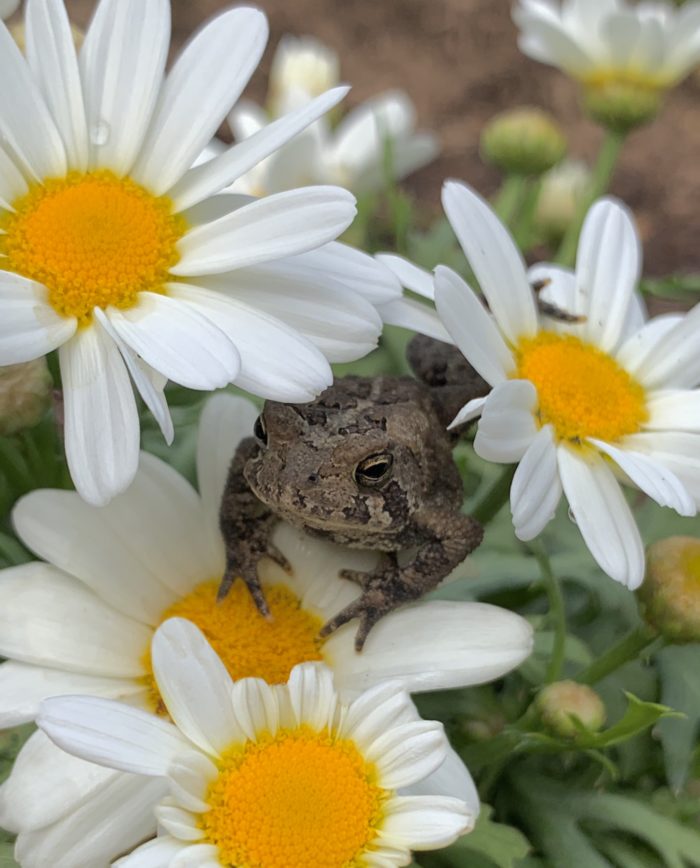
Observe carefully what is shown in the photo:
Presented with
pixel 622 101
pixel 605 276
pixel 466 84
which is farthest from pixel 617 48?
pixel 466 84

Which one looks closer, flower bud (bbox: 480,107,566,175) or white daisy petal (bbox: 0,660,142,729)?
white daisy petal (bbox: 0,660,142,729)

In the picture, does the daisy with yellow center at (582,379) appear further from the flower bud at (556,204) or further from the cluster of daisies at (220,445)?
the flower bud at (556,204)

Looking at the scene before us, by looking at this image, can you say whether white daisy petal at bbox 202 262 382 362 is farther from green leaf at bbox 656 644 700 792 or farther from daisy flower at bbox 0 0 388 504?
green leaf at bbox 656 644 700 792

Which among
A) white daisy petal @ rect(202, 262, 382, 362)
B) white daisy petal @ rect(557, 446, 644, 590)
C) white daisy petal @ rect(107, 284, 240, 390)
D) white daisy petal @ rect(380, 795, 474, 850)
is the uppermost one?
white daisy petal @ rect(202, 262, 382, 362)

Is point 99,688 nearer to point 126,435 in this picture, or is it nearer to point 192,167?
point 126,435

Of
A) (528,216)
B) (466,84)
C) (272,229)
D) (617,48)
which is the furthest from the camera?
(466,84)

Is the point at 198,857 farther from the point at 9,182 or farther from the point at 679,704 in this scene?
the point at 679,704

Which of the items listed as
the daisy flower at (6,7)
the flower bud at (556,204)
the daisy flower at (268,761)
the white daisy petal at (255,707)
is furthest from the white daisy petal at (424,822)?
the flower bud at (556,204)

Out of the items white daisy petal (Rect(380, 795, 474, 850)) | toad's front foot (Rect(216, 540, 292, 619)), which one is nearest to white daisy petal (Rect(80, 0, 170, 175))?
toad's front foot (Rect(216, 540, 292, 619))
